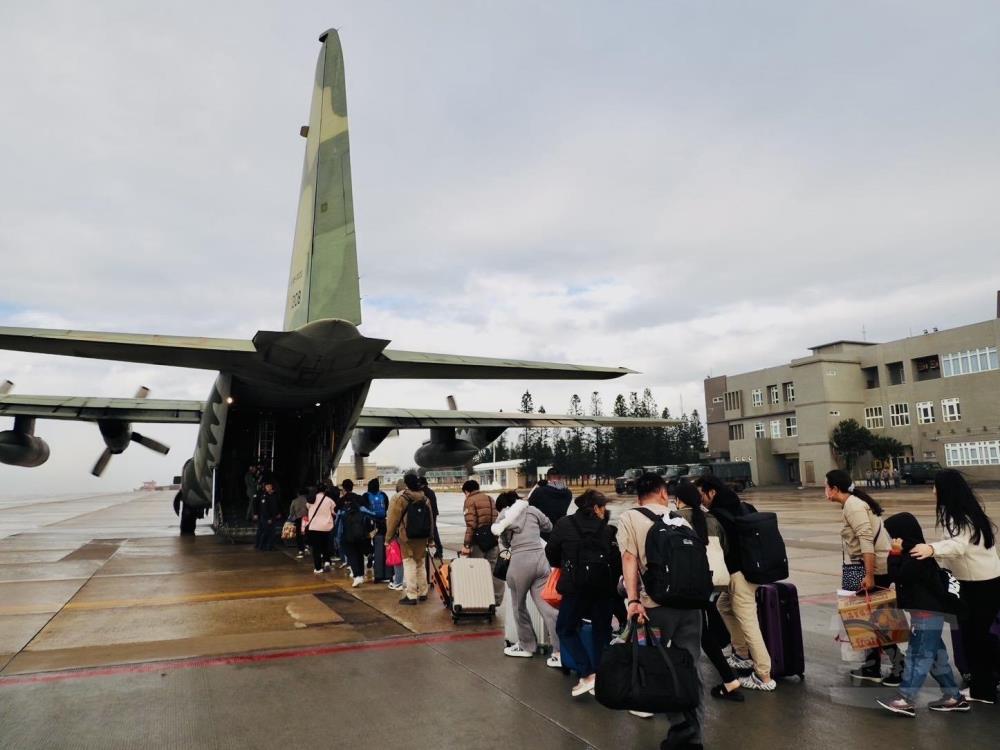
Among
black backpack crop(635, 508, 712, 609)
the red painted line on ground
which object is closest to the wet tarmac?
the red painted line on ground

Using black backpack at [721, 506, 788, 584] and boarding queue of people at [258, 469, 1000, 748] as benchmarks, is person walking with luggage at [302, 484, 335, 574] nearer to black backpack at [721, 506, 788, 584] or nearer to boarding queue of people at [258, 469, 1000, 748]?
boarding queue of people at [258, 469, 1000, 748]

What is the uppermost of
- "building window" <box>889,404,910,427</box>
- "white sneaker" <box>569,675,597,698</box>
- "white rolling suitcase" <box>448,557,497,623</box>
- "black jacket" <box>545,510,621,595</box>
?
"building window" <box>889,404,910,427</box>

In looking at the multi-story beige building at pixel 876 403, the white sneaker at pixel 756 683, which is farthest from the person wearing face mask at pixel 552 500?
the multi-story beige building at pixel 876 403

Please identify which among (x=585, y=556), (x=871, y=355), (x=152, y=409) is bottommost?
(x=585, y=556)

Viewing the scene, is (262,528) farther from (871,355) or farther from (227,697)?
(871,355)

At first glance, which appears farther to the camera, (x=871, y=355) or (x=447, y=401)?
(x=871, y=355)

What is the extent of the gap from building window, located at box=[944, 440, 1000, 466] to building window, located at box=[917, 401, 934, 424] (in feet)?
8.12

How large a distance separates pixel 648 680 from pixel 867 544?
2.33 m

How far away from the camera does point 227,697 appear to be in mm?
4676

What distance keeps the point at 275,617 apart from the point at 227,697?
2.76m

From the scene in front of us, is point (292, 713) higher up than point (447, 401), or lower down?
lower down

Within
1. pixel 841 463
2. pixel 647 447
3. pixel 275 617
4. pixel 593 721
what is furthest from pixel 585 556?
pixel 647 447

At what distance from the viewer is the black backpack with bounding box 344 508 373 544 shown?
364 inches

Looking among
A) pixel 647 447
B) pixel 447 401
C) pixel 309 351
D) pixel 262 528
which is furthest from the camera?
pixel 647 447
